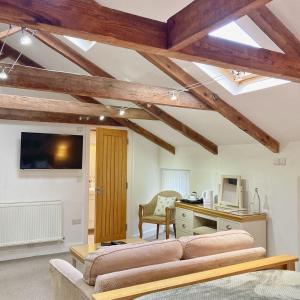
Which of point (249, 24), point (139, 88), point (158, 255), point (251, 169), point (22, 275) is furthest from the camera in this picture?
point (251, 169)

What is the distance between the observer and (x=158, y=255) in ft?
7.45

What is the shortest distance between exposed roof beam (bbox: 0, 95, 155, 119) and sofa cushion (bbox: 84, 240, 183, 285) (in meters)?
2.57

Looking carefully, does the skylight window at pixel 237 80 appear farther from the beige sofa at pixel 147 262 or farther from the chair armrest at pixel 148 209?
the chair armrest at pixel 148 209

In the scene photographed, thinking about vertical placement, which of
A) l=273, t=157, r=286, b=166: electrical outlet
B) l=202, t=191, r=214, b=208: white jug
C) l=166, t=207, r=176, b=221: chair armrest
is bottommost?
l=166, t=207, r=176, b=221: chair armrest

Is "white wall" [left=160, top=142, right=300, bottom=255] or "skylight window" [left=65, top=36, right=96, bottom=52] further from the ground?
"skylight window" [left=65, top=36, right=96, bottom=52]

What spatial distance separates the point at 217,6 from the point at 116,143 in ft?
Answer: 15.4

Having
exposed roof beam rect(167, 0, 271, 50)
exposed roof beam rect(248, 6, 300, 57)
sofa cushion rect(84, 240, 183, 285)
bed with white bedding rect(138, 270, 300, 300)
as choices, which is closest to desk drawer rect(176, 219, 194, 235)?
sofa cushion rect(84, 240, 183, 285)

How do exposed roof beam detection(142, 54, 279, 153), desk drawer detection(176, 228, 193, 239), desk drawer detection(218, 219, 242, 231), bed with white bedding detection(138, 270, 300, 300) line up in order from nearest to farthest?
bed with white bedding detection(138, 270, 300, 300) → exposed roof beam detection(142, 54, 279, 153) → desk drawer detection(218, 219, 242, 231) → desk drawer detection(176, 228, 193, 239)

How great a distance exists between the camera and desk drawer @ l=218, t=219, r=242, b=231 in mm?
4151

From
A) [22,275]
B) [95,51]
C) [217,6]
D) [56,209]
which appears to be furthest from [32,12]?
[56,209]

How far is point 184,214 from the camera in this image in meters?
5.18

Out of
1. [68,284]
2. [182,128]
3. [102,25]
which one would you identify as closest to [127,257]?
[68,284]

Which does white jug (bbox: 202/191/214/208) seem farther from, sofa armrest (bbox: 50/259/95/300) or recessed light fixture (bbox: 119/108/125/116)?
sofa armrest (bbox: 50/259/95/300)

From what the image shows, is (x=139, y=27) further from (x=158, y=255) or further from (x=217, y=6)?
(x=158, y=255)
